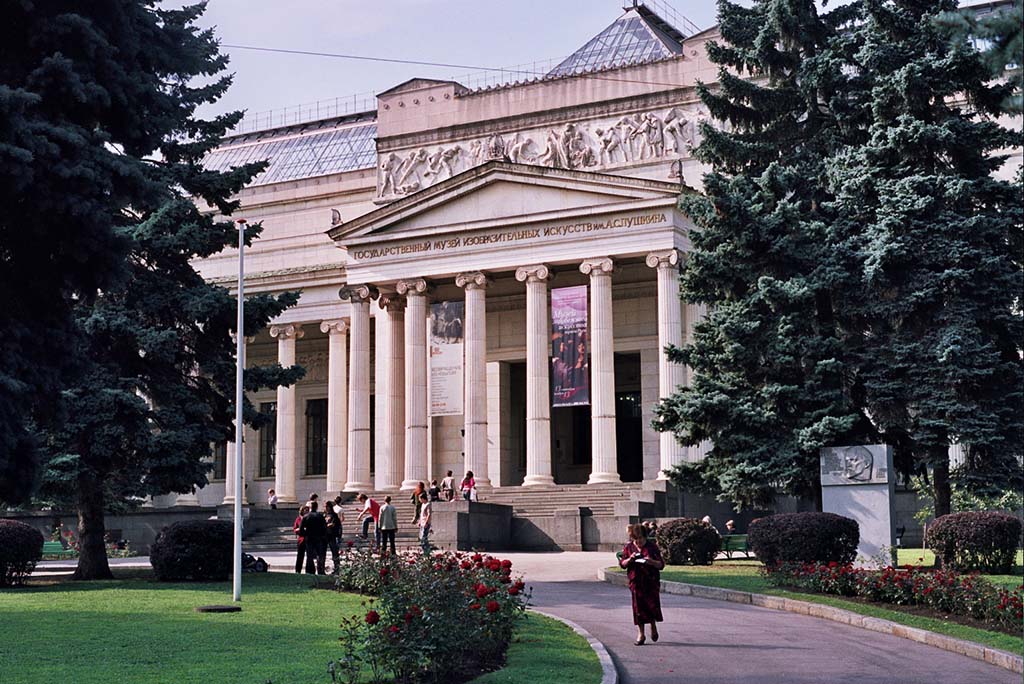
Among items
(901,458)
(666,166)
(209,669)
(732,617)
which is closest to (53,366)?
(209,669)

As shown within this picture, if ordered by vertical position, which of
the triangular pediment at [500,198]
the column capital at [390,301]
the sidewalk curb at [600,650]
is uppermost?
the triangular pediment at [500,198]

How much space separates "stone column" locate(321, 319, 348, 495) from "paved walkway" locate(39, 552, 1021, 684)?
92.0 feet

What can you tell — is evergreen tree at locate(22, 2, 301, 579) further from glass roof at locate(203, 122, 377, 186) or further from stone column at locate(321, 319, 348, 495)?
glass roof at locate(203, 122, 377, 186)

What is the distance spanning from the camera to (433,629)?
1290 centimetres

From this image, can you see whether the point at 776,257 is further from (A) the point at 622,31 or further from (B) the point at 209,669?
(A) the point at 622,31

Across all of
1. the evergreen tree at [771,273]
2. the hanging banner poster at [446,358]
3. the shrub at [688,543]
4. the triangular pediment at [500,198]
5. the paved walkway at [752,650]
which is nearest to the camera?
the paved walkway at [752,650]

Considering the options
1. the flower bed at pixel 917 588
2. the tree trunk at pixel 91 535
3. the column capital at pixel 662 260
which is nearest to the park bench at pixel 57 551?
the tree trunk at pixel 91 535

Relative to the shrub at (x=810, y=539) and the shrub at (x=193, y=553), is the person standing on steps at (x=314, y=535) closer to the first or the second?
the shrub at (x=193, y=553)

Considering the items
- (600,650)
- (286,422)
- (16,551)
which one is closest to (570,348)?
(286,422)

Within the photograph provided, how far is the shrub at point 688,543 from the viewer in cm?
2961

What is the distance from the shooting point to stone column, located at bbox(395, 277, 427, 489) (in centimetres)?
4609

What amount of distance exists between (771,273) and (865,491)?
236 inches

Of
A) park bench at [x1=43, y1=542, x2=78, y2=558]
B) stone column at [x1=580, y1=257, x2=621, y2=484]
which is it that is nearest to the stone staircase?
stone column at [x1=580, y1=257, x2=621, y2=484]

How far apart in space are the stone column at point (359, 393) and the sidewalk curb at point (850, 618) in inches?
829
